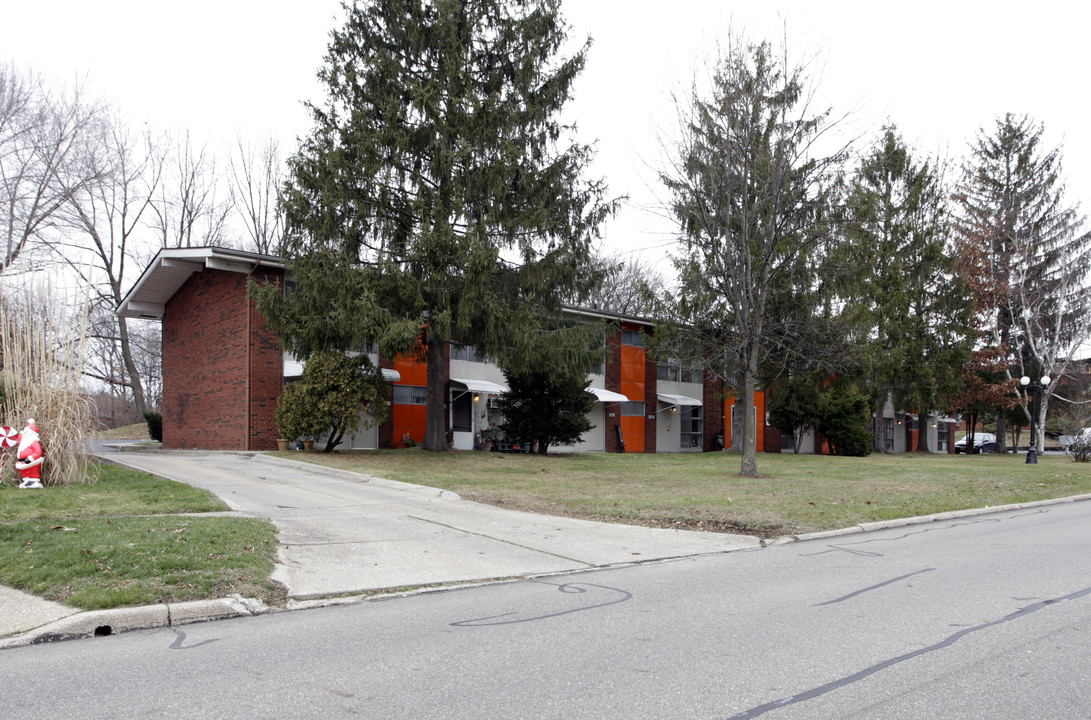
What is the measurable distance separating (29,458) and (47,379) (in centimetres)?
136

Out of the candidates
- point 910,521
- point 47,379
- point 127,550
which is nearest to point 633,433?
point 910,521

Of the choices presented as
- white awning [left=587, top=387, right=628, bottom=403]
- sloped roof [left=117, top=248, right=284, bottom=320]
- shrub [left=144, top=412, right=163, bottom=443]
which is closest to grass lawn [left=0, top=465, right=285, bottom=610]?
sloped roof [left=117, top=248, right=284, bottom=320]

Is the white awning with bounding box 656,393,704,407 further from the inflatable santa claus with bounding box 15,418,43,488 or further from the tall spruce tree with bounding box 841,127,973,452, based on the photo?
the inflatable santa claus with bounding box 15,418,43,488

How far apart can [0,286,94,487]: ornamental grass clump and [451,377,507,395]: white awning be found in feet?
48.2

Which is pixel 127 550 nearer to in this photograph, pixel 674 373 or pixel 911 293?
pixel 674 373

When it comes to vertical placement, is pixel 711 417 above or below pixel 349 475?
above

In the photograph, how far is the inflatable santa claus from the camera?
37.5 feet

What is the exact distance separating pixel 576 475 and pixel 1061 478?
42.4ft

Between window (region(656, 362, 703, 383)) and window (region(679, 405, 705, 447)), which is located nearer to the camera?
window (region(656, 362, 703, 383))

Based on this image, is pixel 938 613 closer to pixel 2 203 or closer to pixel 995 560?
pixel 995 560

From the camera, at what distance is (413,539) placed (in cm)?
916

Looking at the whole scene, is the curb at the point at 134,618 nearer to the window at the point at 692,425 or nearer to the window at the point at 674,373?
the window at the point at 674,373

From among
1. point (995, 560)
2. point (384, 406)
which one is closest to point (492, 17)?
point (384, 406)

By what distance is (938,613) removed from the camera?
595 cm
